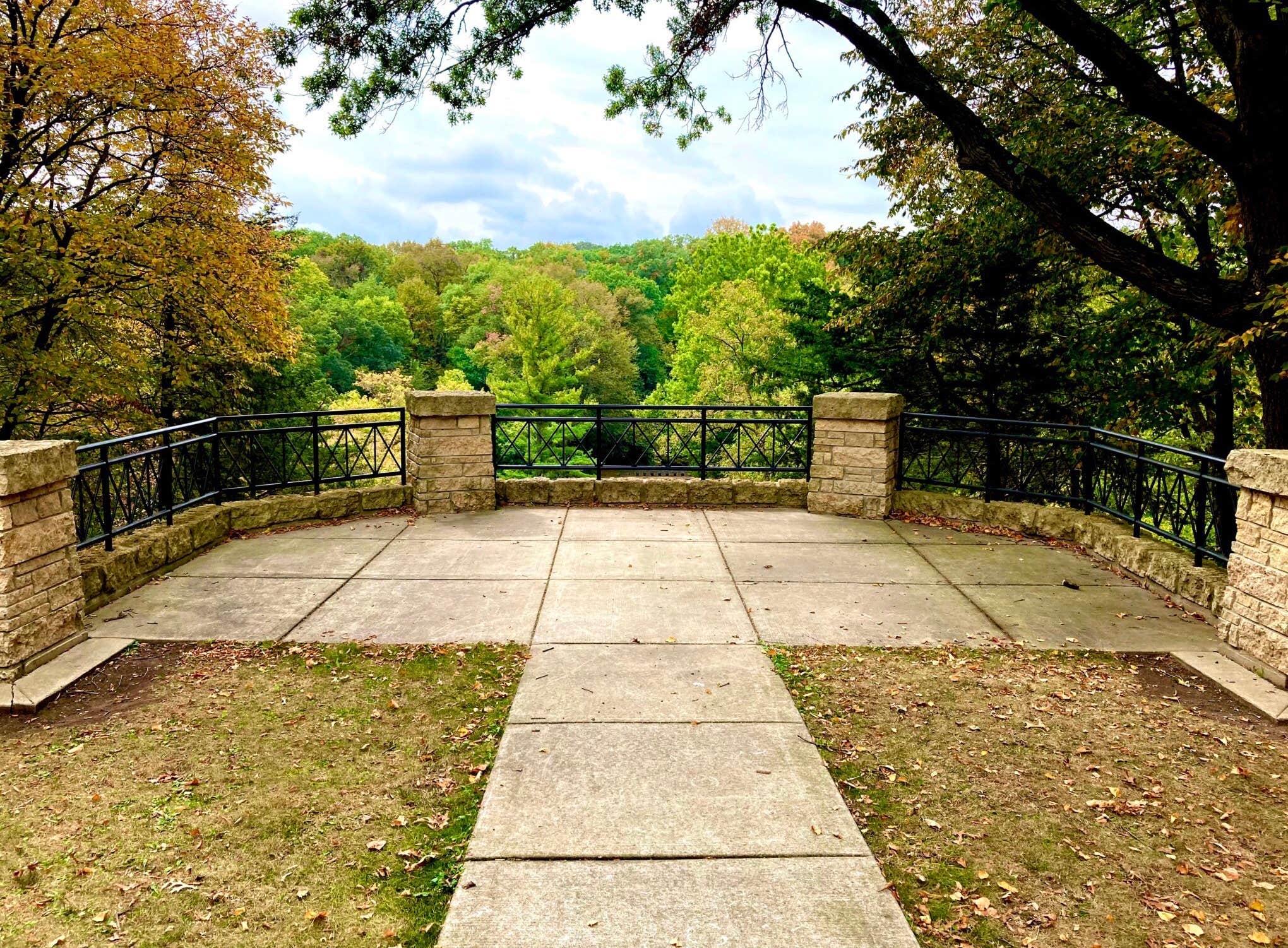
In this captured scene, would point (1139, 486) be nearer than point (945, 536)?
Yes

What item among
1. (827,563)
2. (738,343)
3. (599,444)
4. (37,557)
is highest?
(738,343)

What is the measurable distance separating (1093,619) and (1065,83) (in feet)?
27.3

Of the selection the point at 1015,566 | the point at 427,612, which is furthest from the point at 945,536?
the point at 427,612

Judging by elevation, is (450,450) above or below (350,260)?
below

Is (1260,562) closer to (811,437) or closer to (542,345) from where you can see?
(811,437)

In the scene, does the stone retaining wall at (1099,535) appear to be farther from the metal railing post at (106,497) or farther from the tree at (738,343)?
the tree at (738,343)

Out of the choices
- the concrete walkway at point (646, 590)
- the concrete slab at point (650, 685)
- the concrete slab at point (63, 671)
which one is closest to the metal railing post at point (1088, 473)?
the concrete walkway at point (646, 590)

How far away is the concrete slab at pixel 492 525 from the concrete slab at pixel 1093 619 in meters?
4.54

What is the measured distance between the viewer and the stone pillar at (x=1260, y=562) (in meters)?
5.08

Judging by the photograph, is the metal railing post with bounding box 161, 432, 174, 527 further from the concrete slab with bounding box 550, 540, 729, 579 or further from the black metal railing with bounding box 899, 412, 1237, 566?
the black metal railing with bounding box 899, 412, 1237, 566

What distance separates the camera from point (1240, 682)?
5.12 meters

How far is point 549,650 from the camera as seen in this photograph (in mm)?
A: 5523

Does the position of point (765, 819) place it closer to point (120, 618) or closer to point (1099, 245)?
point (120, 618)

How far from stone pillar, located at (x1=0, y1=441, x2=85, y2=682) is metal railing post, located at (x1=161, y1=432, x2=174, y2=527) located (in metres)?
1.68
